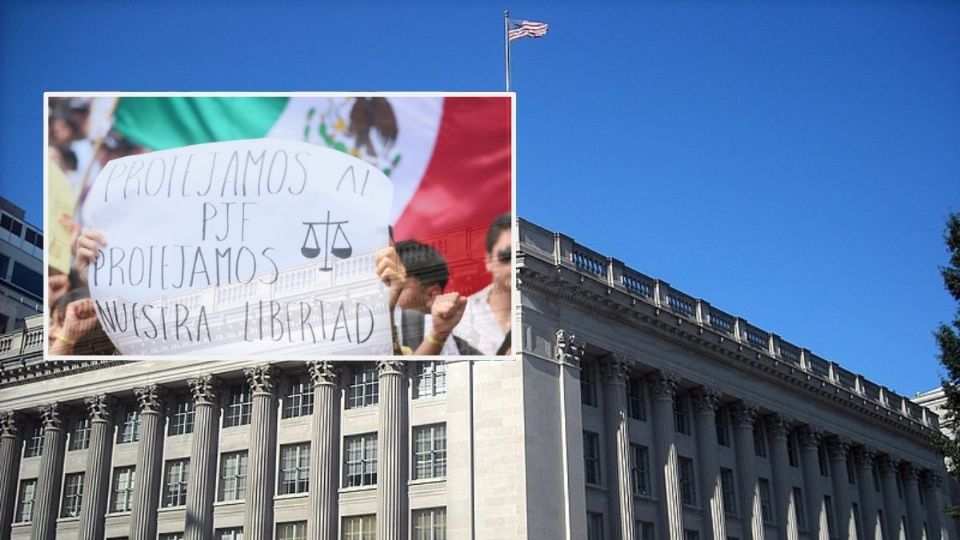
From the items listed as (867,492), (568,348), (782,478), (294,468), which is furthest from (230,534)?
(867,492)

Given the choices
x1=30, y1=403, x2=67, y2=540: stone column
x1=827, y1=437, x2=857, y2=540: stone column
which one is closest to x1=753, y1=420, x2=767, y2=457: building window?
x1=827, y1=437, x2=857, y2=540: stone column

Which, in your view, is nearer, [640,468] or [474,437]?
[474,437]

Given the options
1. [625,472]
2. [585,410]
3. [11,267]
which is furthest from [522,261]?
[11,267]

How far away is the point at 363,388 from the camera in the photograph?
1747 inches

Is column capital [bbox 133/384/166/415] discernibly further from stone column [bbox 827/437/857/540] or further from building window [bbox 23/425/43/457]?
stone column [bbox 827/437/857/540]

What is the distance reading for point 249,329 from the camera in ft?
41.2

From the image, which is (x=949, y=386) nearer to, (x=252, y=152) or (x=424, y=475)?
(x=424, y=475)

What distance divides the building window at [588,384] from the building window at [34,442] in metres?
27.7

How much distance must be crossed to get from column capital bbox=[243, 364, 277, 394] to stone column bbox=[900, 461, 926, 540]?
44229mm

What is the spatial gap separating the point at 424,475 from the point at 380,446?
207 centimetres

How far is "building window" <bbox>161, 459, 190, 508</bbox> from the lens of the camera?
4738 centimetres

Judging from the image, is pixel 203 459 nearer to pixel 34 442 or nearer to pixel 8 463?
pixel 34 442

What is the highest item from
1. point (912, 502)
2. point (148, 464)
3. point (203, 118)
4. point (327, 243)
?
point (912, 502)

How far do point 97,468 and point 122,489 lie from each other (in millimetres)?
1525
